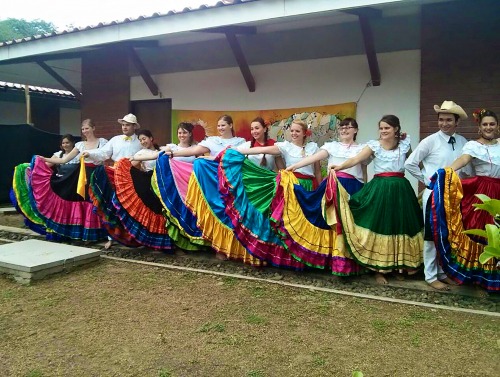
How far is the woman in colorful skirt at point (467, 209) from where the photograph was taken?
3.79 meters

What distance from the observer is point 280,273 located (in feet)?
14.9

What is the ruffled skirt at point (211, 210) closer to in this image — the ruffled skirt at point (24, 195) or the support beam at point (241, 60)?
the ruffled skirt at point (24, 195)

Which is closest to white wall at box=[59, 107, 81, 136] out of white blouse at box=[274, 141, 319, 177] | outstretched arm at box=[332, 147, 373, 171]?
white blouse at box=[274, 141, 319, 177]

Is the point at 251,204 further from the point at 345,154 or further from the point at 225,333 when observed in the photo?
the point at 225,333

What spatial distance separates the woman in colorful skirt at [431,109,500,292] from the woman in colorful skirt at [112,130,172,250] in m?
2.92

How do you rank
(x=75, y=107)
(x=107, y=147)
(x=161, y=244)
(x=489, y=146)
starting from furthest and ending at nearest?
1. (x=75, y=107)
2. (x=107, y=147)
3. (x=161, y=244)
4. (x=489, y=146)

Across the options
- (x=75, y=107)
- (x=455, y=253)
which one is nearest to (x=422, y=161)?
(x=455, y=253)

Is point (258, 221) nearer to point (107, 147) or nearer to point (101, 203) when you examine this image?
point (101, 203)

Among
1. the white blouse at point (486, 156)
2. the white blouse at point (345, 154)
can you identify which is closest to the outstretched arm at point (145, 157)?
the white blouse at point (345, 154)

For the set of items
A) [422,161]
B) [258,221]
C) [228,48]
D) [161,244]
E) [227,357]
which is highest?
[228,48]

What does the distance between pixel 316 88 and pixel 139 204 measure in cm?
322

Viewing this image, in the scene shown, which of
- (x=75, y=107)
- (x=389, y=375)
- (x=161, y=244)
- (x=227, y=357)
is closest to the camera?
(x=389, y=375)

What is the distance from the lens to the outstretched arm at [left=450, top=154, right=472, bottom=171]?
3840mm

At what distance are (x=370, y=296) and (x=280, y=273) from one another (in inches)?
39.3
